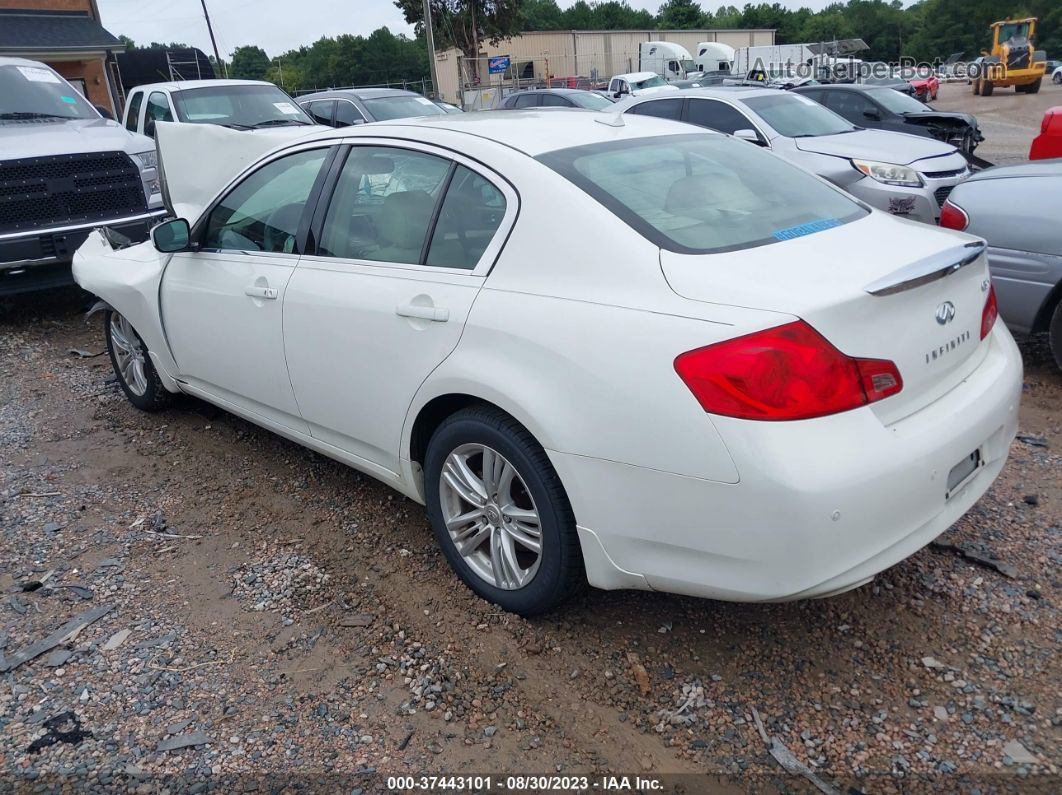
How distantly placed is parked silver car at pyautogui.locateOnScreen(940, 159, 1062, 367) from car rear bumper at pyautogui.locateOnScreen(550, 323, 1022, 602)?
246 centimetres

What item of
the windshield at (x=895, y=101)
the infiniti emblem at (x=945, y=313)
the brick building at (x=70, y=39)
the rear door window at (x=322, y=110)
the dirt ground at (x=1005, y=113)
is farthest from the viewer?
the brick building at (x=70, y=39)

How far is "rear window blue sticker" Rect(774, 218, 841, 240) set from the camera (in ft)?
8.97

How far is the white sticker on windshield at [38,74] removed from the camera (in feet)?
28.0

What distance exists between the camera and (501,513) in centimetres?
288

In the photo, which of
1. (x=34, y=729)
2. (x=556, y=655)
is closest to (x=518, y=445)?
(x=556, y=655)

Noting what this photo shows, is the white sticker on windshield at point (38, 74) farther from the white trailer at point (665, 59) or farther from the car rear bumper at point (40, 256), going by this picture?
the white trailer at point (665, 59)

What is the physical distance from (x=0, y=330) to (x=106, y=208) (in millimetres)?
1471

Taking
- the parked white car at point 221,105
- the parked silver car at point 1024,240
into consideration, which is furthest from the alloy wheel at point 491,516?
the parked white car at point 221,105

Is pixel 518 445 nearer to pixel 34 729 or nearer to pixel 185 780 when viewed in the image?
pixel 185 780

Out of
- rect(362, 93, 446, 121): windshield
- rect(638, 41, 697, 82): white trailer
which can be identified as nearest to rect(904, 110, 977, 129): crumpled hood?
rect(362, 93, 446, 121): windshield

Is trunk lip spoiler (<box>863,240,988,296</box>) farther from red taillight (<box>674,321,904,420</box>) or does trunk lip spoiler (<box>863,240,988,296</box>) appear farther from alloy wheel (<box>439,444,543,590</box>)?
alloy wheel (<box>439,444,543,590</box>)

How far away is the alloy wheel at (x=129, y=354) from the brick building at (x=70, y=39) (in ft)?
86.2

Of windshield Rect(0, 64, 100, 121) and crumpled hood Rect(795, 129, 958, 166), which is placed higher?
windshield Rect(0, 64, 100, 121)

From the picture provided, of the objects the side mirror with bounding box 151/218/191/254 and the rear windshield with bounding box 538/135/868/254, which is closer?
the rear windshield with bounding box 538/135/868/254
